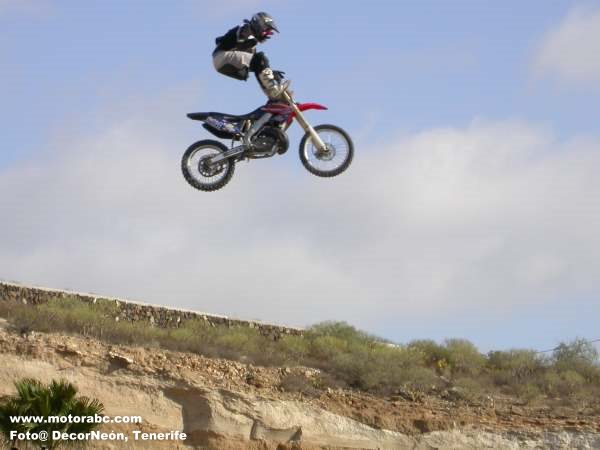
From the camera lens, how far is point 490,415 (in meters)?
34.5

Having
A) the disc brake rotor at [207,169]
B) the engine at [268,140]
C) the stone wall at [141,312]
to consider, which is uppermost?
the engine at [268,140]

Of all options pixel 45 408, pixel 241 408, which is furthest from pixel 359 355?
pixel 45 408

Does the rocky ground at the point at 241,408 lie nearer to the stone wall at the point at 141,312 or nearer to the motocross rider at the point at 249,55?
the stone wall at the point at 141,312

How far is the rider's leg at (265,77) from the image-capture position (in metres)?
26.0

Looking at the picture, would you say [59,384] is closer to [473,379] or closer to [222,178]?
[222,178]

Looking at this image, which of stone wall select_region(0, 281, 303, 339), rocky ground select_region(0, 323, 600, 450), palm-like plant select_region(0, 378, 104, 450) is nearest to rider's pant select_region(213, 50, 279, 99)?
palm-like plant select_region(0, 378, 104, 450)

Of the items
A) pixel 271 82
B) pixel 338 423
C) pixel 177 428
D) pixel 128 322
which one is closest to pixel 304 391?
pixel 338 423

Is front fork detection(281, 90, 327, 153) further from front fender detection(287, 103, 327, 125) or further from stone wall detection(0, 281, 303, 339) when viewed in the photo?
stone wall detection(0, 281, 303, 339)

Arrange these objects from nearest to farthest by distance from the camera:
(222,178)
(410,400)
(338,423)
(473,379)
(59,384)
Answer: (222,178) < (59,384) < (338,423) < (410,400) < (473,379)

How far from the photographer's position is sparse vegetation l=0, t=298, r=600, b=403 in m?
34.1

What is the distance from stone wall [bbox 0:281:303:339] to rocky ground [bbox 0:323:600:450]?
3.15 meters

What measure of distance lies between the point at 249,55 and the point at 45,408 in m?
8.46

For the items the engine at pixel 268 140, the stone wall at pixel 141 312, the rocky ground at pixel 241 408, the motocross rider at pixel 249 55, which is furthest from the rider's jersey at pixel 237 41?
the stone wall at pixel 141 312

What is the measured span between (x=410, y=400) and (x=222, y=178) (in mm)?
11458
